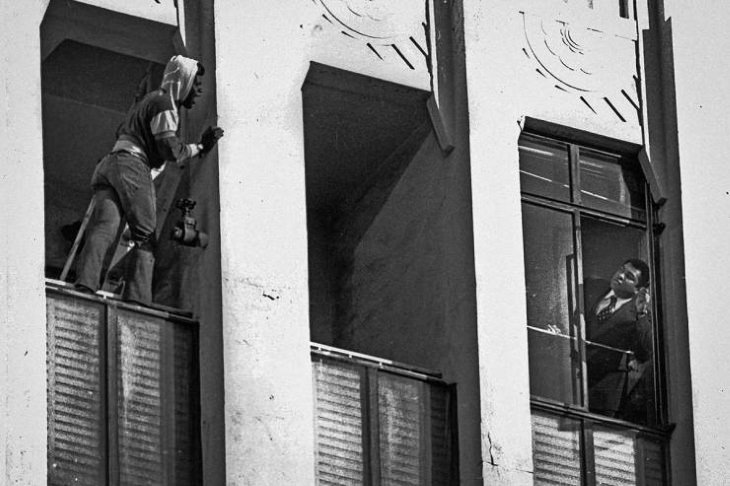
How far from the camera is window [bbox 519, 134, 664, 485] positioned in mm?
26266

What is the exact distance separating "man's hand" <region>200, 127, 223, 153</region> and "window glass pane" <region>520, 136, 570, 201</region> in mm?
3147

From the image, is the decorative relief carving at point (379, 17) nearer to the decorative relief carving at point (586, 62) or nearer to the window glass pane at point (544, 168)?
the decorative relief carving at point (586, 62)

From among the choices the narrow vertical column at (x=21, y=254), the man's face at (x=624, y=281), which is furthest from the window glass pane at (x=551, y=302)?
the narrow vertical column at (x=21, y=254)

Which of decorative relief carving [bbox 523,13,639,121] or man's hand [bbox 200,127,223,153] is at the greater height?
decorative relief carving [bbox 523,13,639,121]

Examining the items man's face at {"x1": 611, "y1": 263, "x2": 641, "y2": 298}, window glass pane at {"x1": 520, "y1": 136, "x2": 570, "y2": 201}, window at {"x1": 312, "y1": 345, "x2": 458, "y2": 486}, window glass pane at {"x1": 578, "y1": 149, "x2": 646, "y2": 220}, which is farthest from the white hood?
man's face at {"x1": 611, "y1": 263, "x2": 641, "y2": 298}

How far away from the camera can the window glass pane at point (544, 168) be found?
88.6 feet

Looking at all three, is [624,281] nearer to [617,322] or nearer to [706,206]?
[617,322]

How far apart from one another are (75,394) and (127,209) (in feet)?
6.42

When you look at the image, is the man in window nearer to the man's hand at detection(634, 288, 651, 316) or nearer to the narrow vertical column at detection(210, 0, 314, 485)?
the man's hand at detection(634, 288, 651, 316)

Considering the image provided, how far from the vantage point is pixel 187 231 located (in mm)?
24922

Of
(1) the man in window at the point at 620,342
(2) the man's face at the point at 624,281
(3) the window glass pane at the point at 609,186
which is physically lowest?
(1) the man in window at the point at 620,342

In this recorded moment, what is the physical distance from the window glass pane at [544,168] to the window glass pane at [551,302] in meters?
0.18

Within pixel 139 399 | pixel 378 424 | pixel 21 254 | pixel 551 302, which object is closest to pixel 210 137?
pixel 21 254

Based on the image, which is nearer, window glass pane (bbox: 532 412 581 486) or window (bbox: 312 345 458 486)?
window (bbox: 312 345 458 486)
